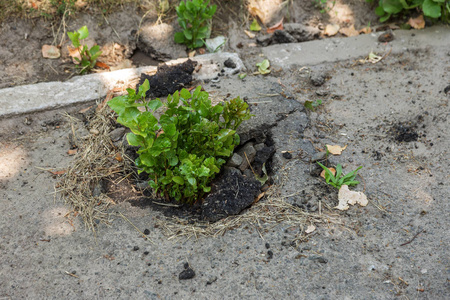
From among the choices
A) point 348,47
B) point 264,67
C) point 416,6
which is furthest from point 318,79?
point 416,6

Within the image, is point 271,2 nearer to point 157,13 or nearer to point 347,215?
point 157,13

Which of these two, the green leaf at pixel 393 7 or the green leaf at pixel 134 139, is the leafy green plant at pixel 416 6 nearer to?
the green leaf at pixel 393 7

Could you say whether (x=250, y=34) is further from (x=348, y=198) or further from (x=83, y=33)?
(x=348, y=198)

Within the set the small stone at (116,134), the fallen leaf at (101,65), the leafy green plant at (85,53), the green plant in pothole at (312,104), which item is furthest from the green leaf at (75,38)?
the green plant in pothole at (312,104)

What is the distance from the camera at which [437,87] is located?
132 inches

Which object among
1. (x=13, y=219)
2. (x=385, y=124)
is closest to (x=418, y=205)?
(x=385, y=124)

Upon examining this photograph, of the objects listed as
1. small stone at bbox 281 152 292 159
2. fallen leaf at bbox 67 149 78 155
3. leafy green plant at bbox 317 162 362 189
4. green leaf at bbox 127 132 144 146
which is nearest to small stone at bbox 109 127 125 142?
fallen leaf at bbox 67 149 78 155

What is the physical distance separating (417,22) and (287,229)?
9.91 feet

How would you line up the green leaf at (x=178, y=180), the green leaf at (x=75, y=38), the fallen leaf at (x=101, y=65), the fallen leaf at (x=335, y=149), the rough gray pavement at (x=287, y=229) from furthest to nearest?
the fallen leaf at (x=101, y=65) → the green leaf at (x=75, y=38) → the fallen leaf at (x=335, y=149) → the green leaf at (x=178, y=180) → the rough gray pavement at (x=287, y=229)

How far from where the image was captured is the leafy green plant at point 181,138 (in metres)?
2.18

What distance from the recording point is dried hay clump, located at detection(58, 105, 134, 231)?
2.42 meters

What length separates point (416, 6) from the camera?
406cm

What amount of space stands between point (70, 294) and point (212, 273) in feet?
2.38

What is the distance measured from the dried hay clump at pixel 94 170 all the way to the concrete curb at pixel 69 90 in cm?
24
